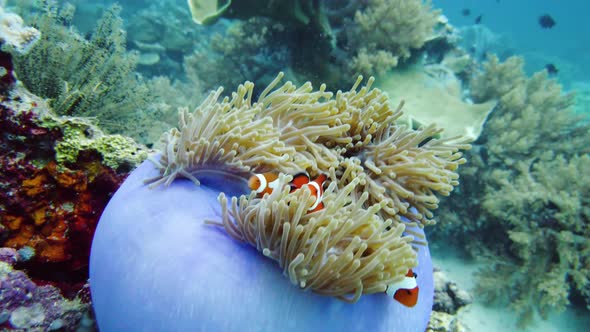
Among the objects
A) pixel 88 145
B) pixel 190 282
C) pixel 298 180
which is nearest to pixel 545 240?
pixel 298 180

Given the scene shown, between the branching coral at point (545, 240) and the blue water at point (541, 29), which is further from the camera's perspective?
the blue water at point (541, 29)

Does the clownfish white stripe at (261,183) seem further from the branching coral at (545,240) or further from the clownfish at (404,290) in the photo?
the branching coral at (545,240)

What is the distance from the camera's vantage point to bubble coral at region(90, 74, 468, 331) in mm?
1157

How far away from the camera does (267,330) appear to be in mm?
1161

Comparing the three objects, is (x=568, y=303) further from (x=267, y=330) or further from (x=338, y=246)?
(x=267, y=330)

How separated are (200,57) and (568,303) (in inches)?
203

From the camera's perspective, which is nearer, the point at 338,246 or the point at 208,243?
the point at 208,243

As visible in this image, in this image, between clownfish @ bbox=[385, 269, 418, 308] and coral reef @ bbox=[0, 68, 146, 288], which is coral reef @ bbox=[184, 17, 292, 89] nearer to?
coral reef @ bbox=[0, 68, 146, 288]

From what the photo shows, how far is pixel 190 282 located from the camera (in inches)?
44.9

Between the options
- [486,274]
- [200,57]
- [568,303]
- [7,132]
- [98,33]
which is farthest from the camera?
[200,57]

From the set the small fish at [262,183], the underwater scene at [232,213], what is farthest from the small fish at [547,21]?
the small fish at [262,183]

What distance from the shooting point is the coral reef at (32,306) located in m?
1.30

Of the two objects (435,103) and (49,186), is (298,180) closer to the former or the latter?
(49,186)

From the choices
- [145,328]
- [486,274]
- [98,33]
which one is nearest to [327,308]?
[145,328]
